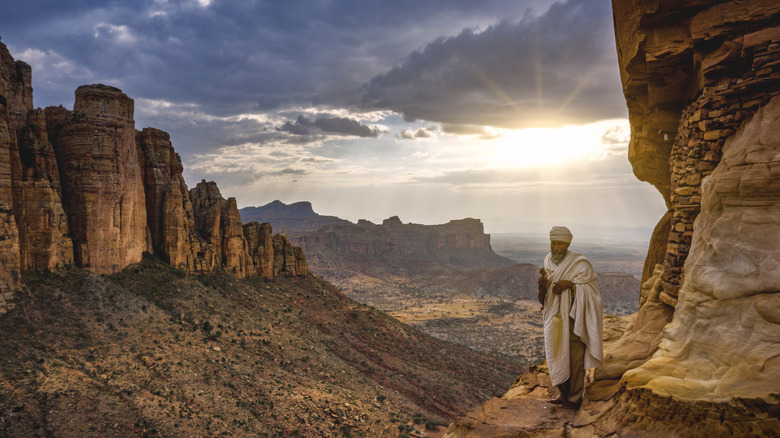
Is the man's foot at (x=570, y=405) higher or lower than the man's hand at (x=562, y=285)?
lower

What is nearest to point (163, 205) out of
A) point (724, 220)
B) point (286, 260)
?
point (286, 260)

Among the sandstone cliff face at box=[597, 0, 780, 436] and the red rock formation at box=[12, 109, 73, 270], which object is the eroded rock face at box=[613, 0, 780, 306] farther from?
the red rock formation at box=[12, 109, 73, 270]

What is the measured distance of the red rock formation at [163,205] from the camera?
32.6 meters

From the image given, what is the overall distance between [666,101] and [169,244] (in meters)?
33.4

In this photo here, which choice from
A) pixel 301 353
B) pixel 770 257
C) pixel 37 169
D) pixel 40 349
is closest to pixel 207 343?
pixel 301 353

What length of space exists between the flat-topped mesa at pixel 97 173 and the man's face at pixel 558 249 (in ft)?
91.7

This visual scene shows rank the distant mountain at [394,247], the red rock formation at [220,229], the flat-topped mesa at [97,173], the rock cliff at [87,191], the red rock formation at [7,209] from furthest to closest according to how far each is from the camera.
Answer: the distant mountain at [394,247], the red rock formation at [220,229], the flat-topped mesa at [97,173], the rock cliff at [87,191], the red rock formation at [7,209]

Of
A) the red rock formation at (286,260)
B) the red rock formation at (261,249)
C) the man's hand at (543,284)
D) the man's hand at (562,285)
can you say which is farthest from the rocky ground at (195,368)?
the man's hand at (562,285)

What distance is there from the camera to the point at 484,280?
396 ft

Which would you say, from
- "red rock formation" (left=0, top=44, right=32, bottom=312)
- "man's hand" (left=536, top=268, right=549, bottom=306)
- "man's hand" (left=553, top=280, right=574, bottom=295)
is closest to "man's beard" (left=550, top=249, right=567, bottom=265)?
"man's hand" (left=536, top=268, right=549, bottom=306)

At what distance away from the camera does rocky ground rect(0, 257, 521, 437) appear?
1605 cm

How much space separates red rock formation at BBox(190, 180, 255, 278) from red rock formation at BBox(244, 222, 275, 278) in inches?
55.0

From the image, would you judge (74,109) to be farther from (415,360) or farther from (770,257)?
(770,257)

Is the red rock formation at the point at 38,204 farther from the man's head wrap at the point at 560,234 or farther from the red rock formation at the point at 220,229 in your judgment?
the man's head wrap at the point at 560,234
